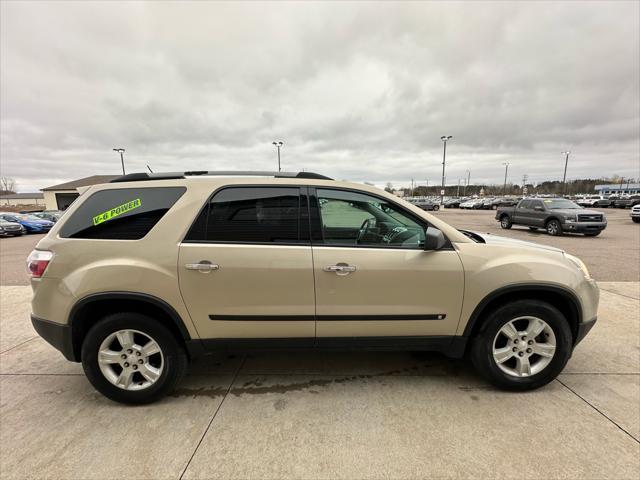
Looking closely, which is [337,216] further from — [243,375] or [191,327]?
[243,375]

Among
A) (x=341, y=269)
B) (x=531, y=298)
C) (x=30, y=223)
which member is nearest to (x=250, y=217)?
(x=341, y=269)

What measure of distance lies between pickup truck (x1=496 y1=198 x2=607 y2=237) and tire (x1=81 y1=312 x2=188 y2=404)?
15.1 m

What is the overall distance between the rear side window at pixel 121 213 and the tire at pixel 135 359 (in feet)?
2.13

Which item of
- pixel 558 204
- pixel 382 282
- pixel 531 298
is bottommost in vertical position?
pixel 558 204

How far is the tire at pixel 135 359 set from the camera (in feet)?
8.21

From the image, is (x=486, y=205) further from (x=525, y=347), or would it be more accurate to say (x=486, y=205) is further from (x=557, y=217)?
(x=525, y=347)

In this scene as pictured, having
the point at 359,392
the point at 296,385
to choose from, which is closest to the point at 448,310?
the point at 359,392

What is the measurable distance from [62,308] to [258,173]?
1847 mm

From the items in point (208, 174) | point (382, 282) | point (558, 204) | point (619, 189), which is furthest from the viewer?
point (619, 189)

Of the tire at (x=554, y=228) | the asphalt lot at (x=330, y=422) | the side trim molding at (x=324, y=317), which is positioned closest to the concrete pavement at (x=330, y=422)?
the asphalt lot at (x=330, y=422)

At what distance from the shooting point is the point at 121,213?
2.55 m

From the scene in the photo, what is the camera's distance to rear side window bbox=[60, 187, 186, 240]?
252 centimetres

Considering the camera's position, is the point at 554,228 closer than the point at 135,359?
No

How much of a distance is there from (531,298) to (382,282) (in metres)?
1.29
